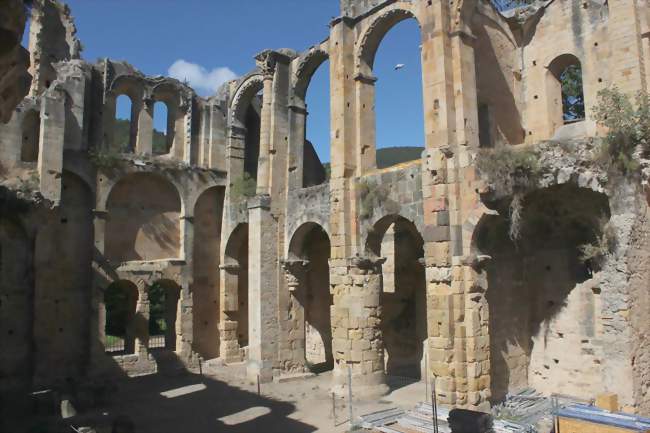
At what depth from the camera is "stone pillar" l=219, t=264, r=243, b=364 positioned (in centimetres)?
1927

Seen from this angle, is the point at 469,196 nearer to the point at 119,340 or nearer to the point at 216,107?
the point at 216,107

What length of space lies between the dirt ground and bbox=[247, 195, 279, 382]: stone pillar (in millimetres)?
725

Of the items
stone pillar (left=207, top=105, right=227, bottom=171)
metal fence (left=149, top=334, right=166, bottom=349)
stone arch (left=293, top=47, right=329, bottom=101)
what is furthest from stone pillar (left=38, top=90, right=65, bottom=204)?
metal fence (left=149, top=334, right=166, bottom=349)

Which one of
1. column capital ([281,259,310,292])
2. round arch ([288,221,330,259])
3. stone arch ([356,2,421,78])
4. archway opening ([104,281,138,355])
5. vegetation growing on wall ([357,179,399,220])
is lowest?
archway opening ([104,281,138,355])

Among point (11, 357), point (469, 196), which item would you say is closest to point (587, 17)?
point (469, 196)

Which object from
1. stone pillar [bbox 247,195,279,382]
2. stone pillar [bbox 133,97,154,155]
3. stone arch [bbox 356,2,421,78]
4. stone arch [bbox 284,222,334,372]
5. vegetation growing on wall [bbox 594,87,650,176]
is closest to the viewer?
vegetation growing on wall [bbox 594,87,650,176]

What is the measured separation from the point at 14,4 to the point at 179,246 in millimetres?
15125

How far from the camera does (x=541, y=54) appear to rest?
47.1 feet

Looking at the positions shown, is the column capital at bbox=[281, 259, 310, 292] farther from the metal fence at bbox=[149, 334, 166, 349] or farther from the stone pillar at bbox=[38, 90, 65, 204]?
the metal fence at bbox=[149, 334, 166, 349]

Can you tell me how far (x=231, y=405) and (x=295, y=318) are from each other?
3.90 metres

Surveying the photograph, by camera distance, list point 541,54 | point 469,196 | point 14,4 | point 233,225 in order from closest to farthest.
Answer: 1. point 14,4
2. point 469,196
3. point 541,54
4. point 233,225

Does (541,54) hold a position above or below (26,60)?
above

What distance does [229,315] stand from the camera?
19422mm

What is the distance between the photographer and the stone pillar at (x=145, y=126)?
19.3m
